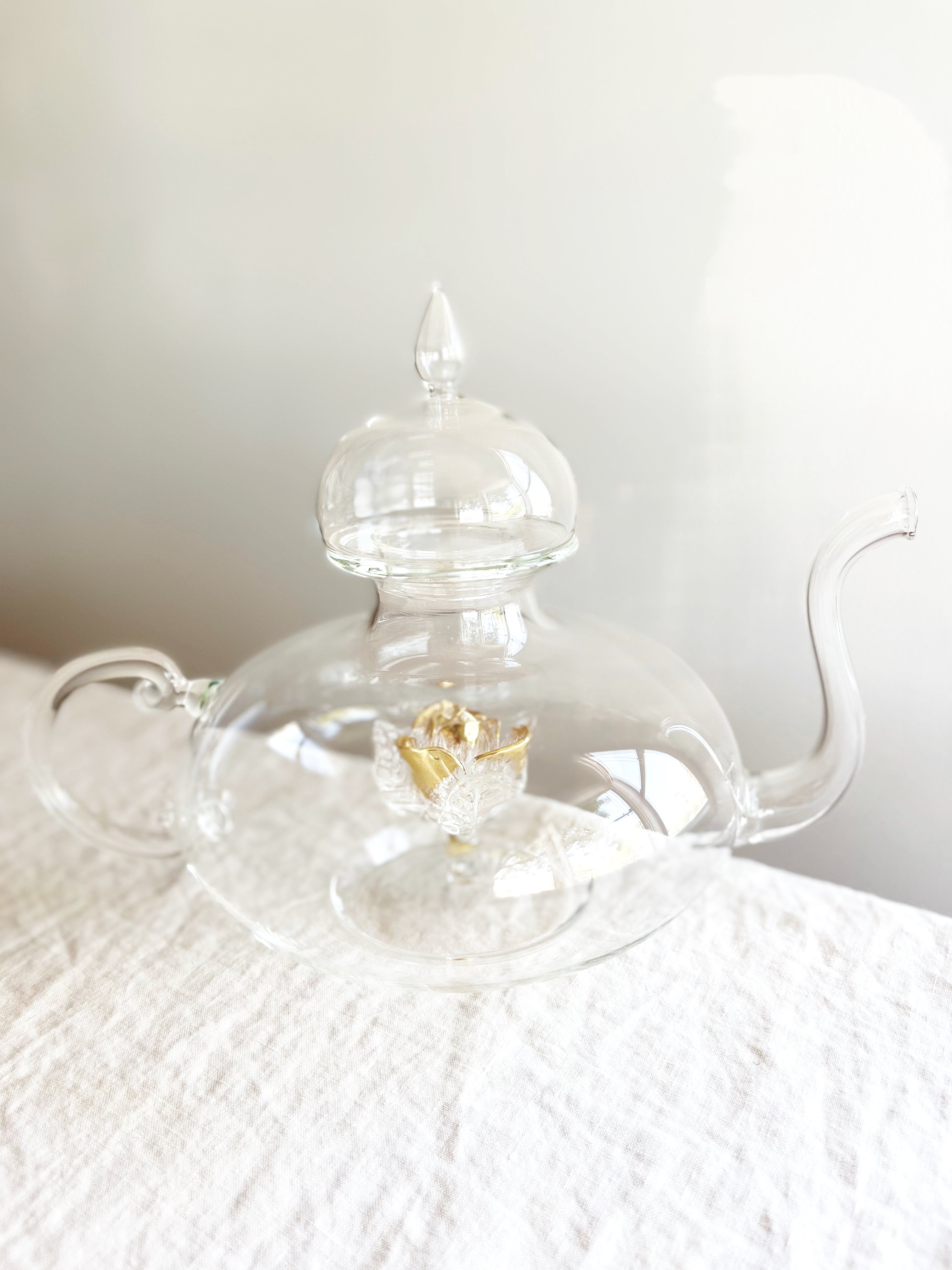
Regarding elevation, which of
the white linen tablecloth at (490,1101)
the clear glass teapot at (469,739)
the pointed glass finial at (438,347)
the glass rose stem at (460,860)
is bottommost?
the white linen tablecloth at (490,1101)

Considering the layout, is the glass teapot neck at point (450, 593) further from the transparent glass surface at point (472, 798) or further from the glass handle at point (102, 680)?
the glass handle at point (102, 680)

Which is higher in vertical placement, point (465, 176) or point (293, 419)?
point (465, 176)

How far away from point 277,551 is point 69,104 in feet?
1.21

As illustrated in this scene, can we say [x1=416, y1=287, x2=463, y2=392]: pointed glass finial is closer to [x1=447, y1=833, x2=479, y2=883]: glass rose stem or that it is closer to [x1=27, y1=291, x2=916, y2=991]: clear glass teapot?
[x1=27, y1=291, x2=916, y2=991]: clear glass teapot

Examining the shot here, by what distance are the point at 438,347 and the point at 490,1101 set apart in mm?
318

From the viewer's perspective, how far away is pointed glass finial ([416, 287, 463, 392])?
0.47 metres

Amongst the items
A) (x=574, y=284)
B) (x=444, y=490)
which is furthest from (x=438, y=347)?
(x=574, y=284)

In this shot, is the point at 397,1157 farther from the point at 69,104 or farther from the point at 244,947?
the point at 69,104

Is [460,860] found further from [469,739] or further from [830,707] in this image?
[830,707]

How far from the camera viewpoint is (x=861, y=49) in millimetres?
513

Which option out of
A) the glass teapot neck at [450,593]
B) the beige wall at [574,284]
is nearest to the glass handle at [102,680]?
the glass teapot neck at [450,593]

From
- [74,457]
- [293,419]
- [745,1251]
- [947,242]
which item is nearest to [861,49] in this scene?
[947,242]

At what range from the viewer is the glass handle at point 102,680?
0.51m

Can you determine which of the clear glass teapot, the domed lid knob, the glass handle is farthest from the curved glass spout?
the glass handle
